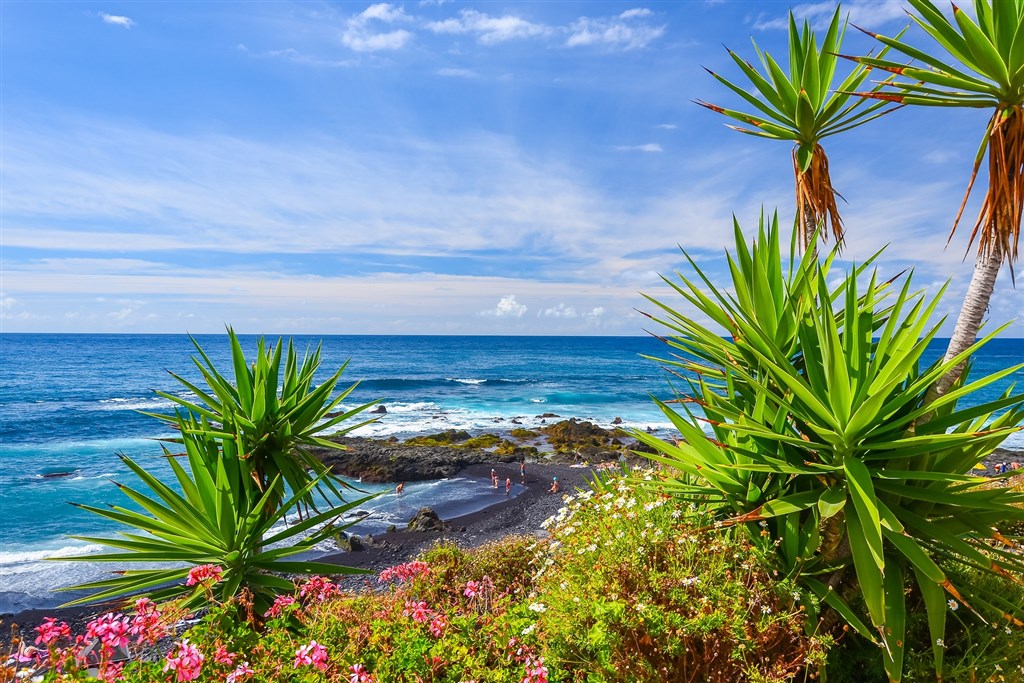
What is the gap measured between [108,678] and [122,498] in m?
21.4

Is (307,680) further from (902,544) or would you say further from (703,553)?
(902,544)

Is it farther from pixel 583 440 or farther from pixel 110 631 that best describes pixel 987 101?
pixel 583 440

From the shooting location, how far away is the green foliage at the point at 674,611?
10.4ft

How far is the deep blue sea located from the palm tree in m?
8.87

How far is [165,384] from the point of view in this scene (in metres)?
53.8

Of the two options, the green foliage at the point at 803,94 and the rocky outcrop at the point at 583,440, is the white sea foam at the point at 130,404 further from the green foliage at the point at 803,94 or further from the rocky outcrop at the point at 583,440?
the green foliage at the point at 803,94

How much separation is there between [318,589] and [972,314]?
5035 millimetres

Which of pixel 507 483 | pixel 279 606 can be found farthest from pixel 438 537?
pixel 279 606

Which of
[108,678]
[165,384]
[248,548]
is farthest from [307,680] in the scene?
[165,384]

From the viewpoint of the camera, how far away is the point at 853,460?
11.1 feet

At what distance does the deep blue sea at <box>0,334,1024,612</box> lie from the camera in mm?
16234

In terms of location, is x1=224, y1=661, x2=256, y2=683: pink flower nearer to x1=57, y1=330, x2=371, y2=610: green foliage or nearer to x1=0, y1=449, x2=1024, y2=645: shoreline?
x1=57, y1=330, x2=371, y2=610: green foliage

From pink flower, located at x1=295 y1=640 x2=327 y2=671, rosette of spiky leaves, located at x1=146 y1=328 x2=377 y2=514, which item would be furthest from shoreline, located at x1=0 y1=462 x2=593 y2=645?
pink flower, located at x1=295 y1=640 x2=327 y2=671

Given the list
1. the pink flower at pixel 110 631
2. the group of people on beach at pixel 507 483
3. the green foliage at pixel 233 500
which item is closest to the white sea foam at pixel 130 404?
the group of people on beach at pixel 507 483
